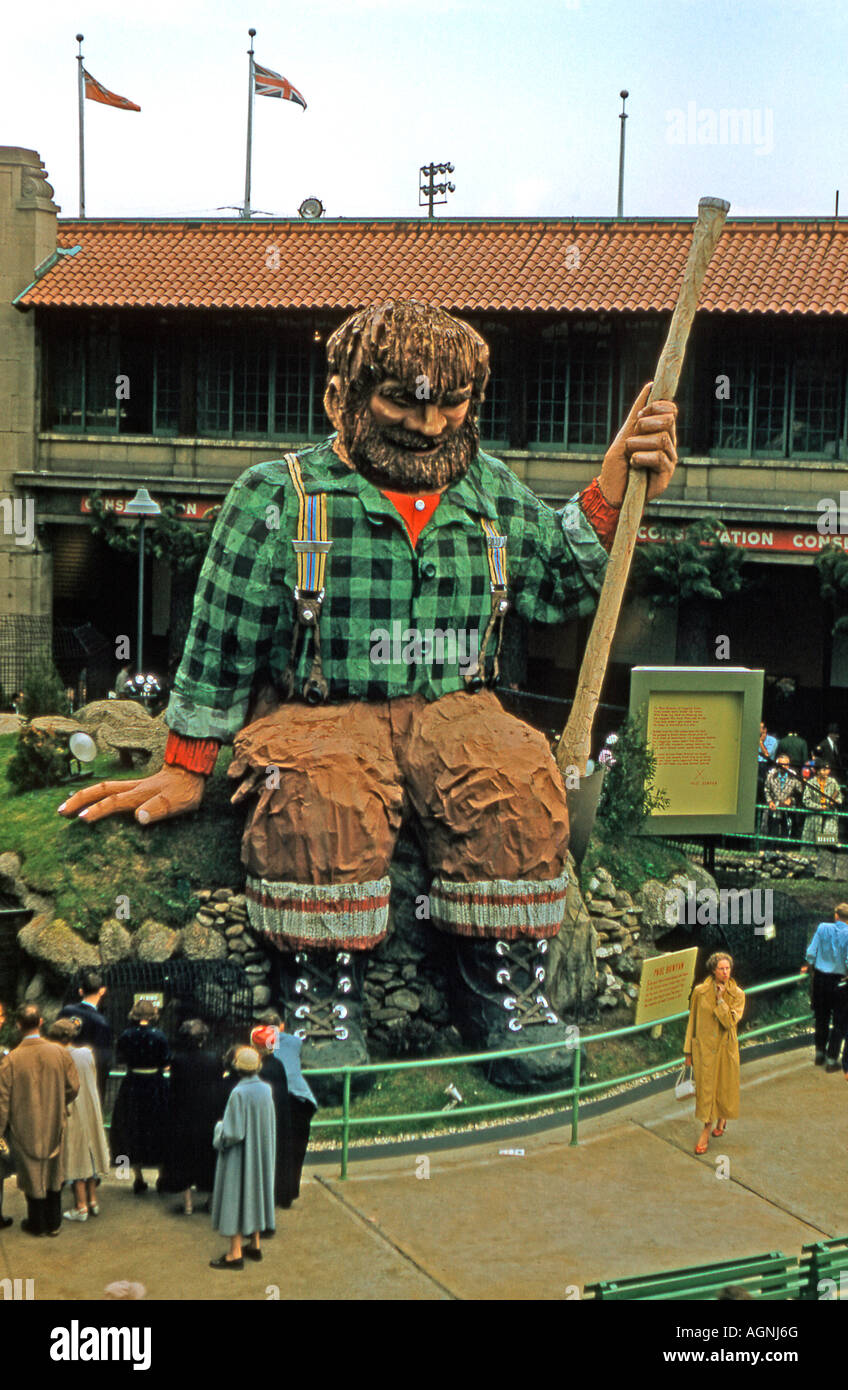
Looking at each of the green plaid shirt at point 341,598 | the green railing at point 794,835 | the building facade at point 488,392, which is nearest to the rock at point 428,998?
the green plaid shirt at point 341,598

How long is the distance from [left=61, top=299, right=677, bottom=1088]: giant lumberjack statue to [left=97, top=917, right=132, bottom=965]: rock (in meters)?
0.72

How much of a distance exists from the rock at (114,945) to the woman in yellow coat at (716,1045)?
→ 354 cm

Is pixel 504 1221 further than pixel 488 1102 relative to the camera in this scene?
No

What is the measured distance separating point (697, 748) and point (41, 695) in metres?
5.66

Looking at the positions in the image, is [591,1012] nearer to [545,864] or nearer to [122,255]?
[545,864]

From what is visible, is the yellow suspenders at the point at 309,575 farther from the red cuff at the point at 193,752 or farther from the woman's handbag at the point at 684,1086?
the woman's handbag at the point at 684,1086

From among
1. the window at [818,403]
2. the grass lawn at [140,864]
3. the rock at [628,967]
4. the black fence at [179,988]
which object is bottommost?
the rock at [628,967]

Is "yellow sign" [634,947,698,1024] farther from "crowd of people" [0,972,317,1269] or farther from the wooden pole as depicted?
"crowd of people" [0,972,317,1269]

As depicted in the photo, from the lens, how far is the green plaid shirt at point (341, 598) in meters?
10.3

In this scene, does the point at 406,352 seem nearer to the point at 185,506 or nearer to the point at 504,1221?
the point at 504,1221

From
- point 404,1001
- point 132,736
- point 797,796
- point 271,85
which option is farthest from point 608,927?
point 271,85

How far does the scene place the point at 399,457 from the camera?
10.2m

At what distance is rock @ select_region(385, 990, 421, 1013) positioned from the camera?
10523mm

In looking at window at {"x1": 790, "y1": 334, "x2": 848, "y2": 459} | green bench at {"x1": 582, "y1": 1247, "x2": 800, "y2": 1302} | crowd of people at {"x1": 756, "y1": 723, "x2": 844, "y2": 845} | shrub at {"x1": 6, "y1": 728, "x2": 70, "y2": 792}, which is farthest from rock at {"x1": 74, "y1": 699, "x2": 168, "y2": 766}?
window at {"x1": 790, "y1": 334, "x2": 848, "y2": 459}
